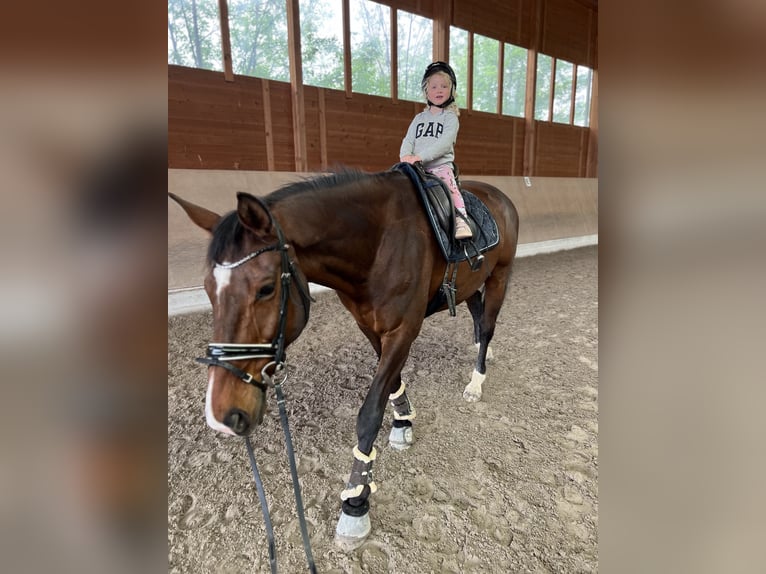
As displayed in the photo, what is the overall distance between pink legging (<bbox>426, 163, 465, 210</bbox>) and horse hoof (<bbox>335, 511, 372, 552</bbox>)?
1504 mm

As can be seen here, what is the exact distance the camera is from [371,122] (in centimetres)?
677

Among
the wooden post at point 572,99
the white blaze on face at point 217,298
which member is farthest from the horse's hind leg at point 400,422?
the wooden post at point 572,99

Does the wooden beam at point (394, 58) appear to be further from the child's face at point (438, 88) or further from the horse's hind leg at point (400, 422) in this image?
the horse's hind leg at point (400, 422)

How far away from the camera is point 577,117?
32.7 feet

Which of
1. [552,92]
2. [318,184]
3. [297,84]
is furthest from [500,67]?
[318,184]

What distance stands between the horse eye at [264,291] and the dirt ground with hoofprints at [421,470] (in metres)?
0.78

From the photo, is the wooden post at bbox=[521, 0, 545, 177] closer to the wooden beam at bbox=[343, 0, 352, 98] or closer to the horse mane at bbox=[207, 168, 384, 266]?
the wooden beam at bbox=[343, 0, 352, 98]

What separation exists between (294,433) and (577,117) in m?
10.7

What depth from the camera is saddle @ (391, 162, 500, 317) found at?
6.02 feet

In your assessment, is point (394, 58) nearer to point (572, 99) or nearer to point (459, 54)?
point (459, 54)

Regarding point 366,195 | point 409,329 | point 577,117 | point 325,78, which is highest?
point 577,117
